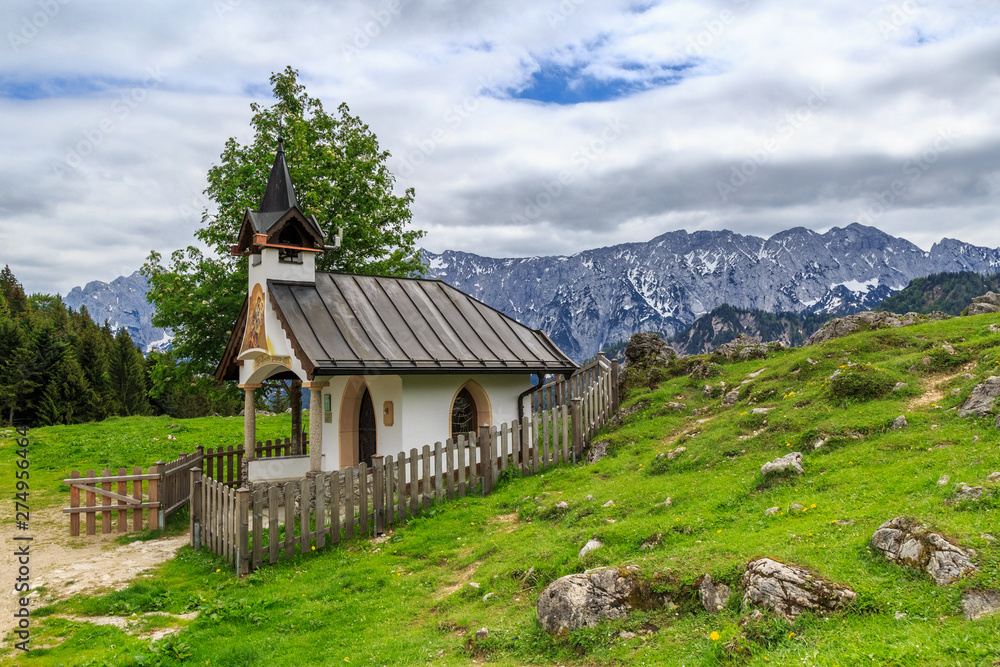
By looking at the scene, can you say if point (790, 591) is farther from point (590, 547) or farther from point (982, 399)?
point (982, 399)

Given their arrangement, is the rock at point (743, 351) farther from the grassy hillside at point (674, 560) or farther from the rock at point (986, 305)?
the rock at point (986, 305)

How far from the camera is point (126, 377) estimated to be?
63.8 m

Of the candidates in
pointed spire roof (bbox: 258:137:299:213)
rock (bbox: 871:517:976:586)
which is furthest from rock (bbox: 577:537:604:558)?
pointed spire roof (bbox: 258:137:299:213)

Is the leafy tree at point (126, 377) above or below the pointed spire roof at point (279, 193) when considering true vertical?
below

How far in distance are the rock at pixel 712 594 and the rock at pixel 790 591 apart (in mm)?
216

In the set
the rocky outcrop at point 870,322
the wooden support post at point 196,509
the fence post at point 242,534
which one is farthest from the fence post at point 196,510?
the rocky outcrop at point 870,322

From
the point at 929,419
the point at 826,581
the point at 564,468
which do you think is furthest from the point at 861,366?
the point at 826,581

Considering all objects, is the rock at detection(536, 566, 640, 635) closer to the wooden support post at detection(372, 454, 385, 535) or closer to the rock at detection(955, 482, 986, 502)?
the rock at detection(955, 482, 986, 502)

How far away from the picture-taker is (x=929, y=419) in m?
10.4

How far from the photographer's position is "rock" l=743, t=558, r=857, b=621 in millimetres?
5535

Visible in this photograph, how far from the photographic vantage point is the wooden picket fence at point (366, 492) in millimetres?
11016

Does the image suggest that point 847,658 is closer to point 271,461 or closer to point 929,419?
point 929,419

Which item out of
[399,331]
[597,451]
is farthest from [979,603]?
[399,331]

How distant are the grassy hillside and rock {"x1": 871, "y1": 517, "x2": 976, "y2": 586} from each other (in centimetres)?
11
